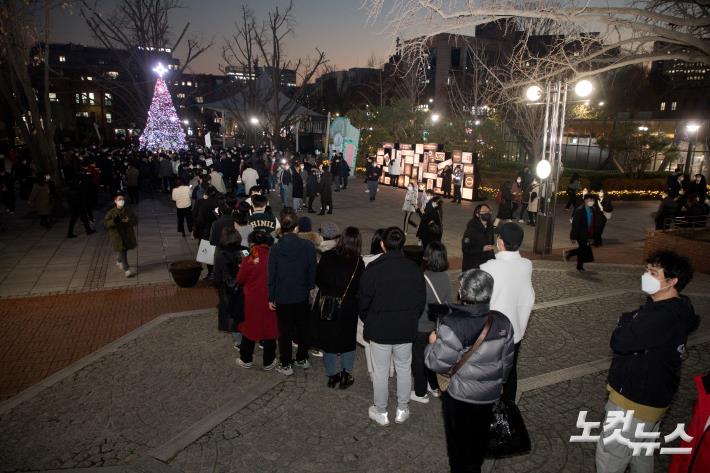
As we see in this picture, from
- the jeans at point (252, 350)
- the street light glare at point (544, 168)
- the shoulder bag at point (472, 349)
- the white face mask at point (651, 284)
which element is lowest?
the jeans at point (252, 350)

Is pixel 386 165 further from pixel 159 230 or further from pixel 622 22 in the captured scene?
pixel 622 22

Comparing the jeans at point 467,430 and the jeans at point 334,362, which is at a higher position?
the jeans at point 467,430

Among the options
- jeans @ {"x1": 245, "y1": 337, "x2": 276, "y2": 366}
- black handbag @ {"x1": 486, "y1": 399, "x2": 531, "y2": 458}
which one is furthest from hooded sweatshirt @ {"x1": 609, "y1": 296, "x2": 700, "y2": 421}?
jeans @ {"x1": 245, "y1": 337, "x2": 276, "y2": 366}

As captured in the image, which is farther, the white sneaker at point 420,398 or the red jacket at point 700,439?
the white sneaker at point 420,398

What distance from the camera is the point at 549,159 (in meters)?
11.2

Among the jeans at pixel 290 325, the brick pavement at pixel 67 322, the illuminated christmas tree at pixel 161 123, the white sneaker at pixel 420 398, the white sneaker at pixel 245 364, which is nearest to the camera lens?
the white sneaker at pixel 420 398

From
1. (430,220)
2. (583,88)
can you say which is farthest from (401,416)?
(583,88)

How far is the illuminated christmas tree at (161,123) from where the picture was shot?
31.6 metres

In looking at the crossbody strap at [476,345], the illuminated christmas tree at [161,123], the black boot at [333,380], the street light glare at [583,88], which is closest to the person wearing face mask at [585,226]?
the street light glare at [583,88]

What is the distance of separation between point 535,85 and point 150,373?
9897 mm

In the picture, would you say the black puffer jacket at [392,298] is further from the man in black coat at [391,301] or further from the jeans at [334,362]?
the jeans at [334,362]

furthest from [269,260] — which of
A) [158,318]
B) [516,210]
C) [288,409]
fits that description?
[516,210]

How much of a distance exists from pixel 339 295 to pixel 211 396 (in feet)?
6.09

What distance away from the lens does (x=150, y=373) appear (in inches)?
219
